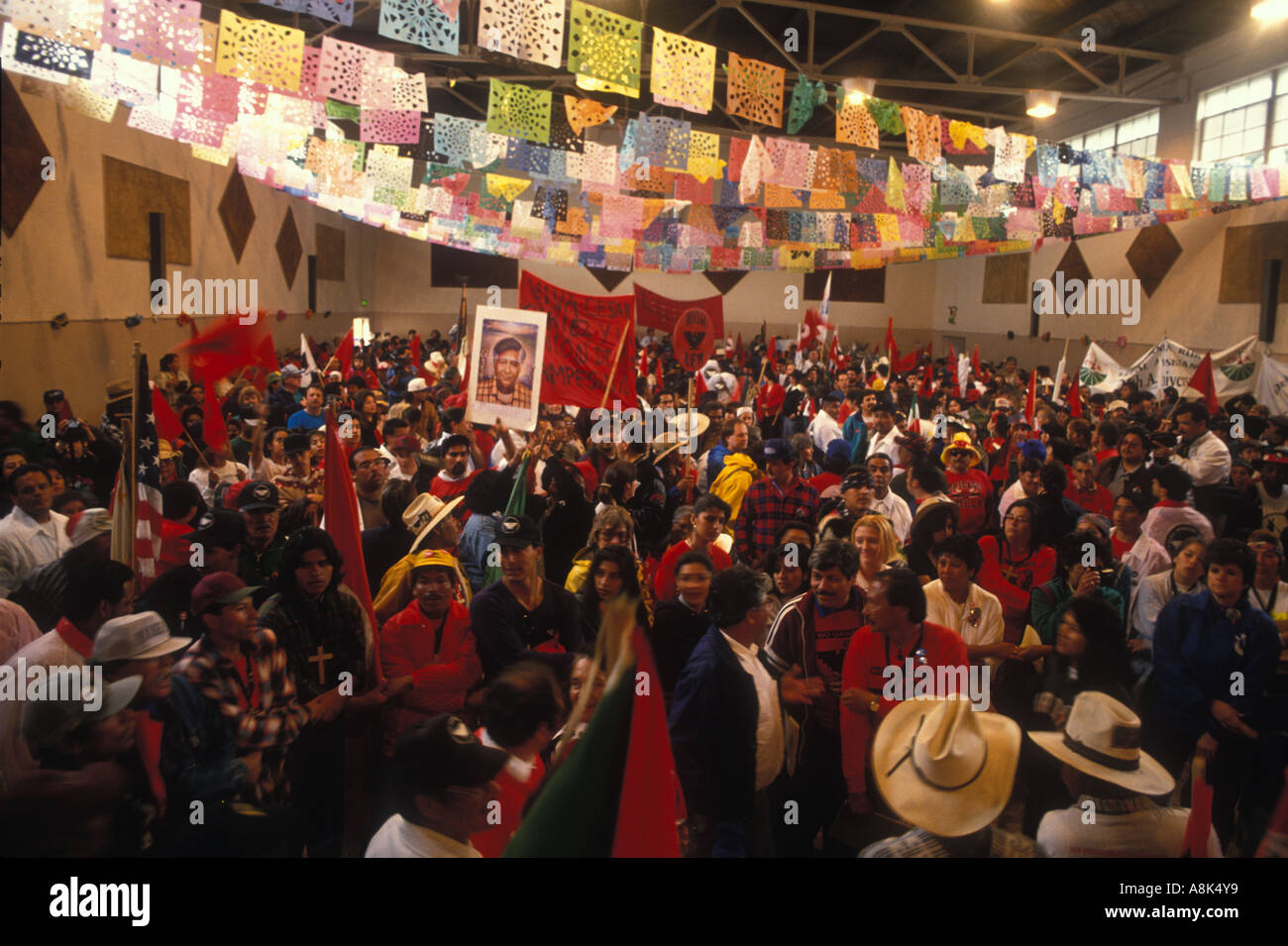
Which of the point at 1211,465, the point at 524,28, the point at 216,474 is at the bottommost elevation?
the point at 216,474

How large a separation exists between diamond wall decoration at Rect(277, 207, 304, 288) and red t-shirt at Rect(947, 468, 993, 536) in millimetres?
17663

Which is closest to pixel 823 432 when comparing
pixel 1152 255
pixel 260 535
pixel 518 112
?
pixel 518 112

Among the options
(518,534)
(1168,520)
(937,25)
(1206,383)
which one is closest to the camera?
(518,534)

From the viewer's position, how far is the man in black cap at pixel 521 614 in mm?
3703

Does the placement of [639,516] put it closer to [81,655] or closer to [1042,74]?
[81,655]

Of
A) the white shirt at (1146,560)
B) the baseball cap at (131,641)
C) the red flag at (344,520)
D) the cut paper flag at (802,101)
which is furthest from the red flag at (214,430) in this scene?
the cut paper flag at (802,101)

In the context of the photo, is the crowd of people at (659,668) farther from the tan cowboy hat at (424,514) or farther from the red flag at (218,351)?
the red flag at (218,351)

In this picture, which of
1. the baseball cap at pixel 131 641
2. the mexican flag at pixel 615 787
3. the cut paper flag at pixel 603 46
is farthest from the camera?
the cut paper flag at pixel 603 46

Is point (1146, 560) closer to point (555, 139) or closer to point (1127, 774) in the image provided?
point (1127, 774)

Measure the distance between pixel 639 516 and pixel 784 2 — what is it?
40.3ft

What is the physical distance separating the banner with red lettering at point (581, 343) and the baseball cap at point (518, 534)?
90.7 inches

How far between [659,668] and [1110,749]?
1666mm

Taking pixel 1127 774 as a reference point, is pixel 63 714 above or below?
above

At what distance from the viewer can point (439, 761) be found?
230cm
